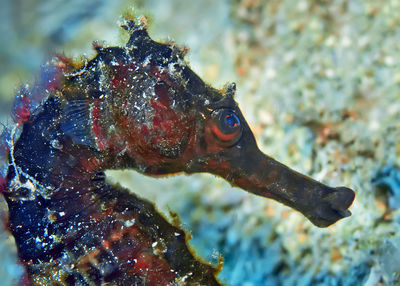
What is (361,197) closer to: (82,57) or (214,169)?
(214,169)

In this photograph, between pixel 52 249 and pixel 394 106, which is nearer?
pixel 52 249

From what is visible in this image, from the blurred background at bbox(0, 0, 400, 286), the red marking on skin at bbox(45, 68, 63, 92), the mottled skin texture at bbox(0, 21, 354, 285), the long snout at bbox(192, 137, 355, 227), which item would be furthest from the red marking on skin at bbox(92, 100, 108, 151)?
the long snout at bbox(192, 137, 355, 227)

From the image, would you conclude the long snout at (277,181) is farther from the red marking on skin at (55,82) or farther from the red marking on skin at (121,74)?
the red marking on skin at (55,82)

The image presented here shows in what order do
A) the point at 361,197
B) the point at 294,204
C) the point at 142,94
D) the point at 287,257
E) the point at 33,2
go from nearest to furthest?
the point at 142,94, the point at 294,204, the point at 361,197, the point at 287,257, the point at 33,2

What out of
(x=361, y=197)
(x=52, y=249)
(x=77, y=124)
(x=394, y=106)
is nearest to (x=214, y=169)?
(x=77, y=124)

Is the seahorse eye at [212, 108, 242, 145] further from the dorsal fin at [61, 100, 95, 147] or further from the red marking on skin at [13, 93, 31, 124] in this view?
the red marking on skin at [13, 93, 31, 124]

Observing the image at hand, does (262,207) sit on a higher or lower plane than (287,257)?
higher

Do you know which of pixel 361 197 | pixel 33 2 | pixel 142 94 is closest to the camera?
pixel 142 94
